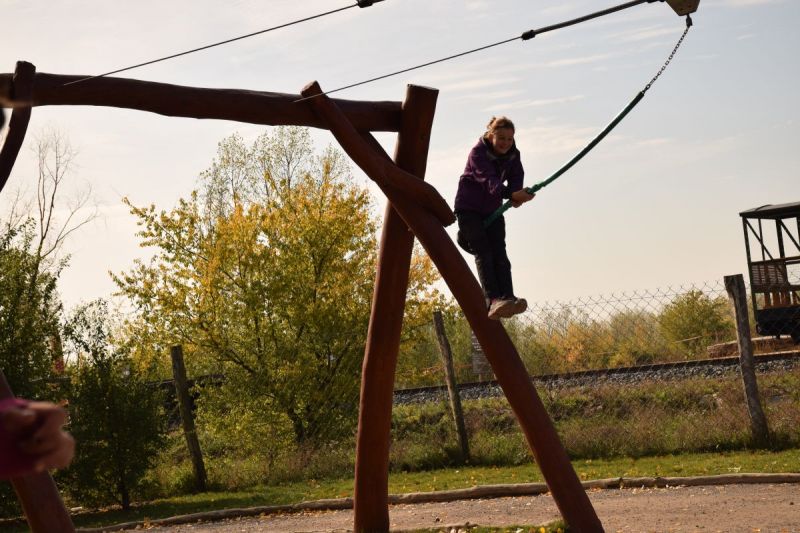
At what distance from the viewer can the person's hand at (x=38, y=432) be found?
2621mm

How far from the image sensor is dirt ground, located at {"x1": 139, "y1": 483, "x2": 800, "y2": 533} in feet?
27.1

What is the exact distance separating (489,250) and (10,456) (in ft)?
16.8

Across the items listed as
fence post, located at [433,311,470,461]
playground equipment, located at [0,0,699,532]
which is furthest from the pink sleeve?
fence post, located at [433,311,470,461]

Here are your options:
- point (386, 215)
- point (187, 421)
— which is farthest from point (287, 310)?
point (386, 215)

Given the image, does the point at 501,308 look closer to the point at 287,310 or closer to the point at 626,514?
the point at 626,514

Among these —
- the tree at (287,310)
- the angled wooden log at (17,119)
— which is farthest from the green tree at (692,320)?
the angled wooden log at (17,119)

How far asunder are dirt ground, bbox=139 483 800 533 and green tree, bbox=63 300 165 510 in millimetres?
2036

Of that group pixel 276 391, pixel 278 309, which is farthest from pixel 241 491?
pixel 278 309

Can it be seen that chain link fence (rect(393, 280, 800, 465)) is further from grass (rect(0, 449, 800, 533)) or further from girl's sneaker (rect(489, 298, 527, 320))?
girl's sneaker (rect(489, 298, 527, 320))

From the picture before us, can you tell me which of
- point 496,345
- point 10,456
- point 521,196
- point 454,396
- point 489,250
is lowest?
point 454,396

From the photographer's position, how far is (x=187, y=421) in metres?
14.4

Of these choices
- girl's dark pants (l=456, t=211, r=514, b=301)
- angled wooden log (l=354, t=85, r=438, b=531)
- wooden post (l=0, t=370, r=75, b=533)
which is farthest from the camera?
angled wooden log (l=354, t=85, r=438, b=531)

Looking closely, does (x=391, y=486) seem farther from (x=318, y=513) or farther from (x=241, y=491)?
(x=241, y=491)

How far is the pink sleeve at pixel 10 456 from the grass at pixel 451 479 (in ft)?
29.9
